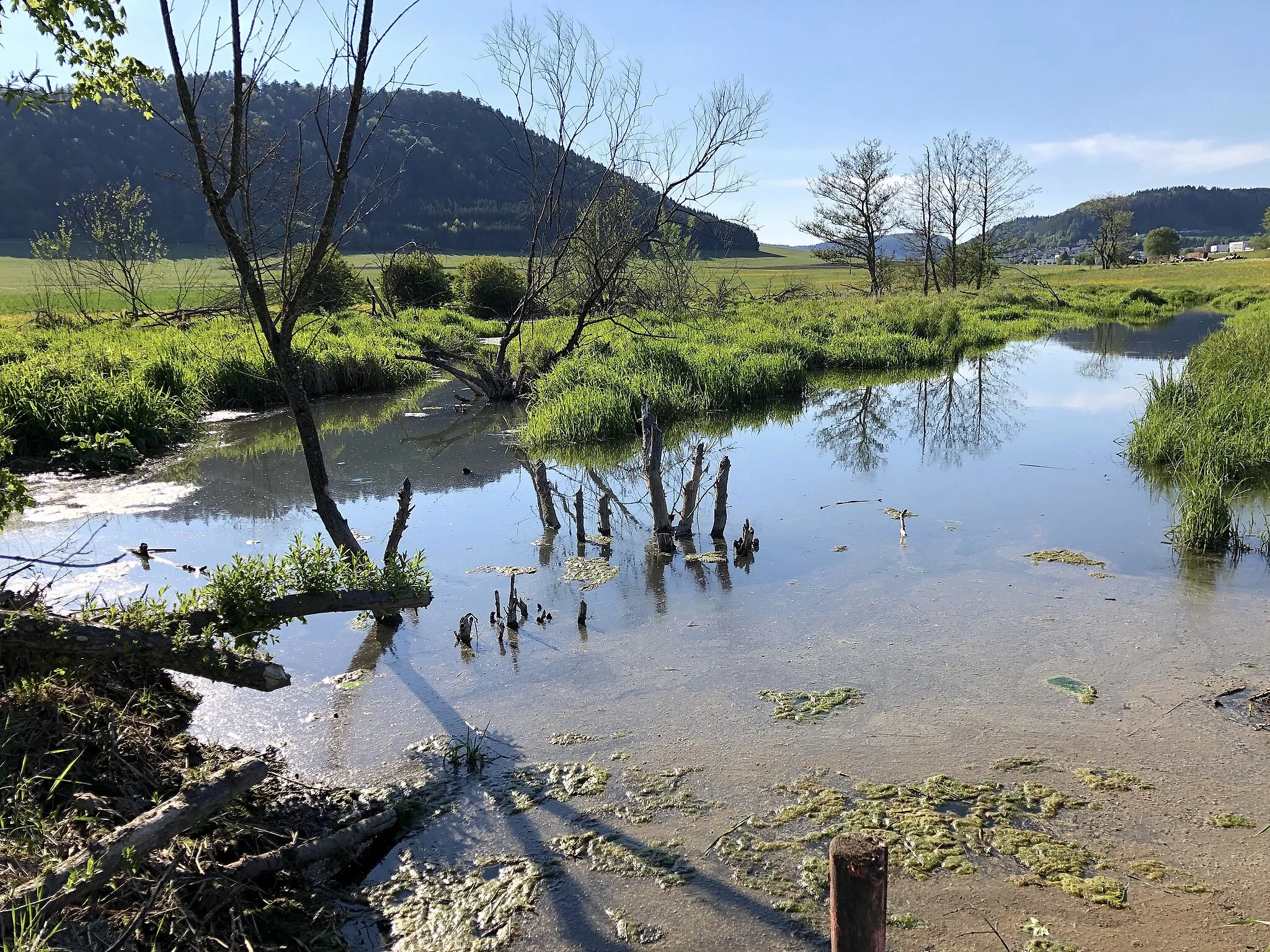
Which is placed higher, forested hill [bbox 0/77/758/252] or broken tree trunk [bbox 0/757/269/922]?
forested hill [bbox 0/77/758/252]

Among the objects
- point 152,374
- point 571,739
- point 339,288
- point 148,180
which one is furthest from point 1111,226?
point 148,180

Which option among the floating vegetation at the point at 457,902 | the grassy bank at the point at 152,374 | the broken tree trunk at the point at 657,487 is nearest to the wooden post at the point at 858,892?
the floating vegetation at the point at 457,902

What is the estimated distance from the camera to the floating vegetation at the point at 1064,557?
6.70 meters

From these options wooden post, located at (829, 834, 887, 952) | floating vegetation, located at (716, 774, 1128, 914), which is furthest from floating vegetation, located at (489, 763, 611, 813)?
wooden post, located at (829, 834, 887, 952)

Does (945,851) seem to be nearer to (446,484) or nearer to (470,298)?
(446,484)

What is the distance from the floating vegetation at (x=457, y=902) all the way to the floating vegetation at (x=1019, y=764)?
6.92 ft

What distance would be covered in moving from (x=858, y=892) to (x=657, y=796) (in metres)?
1.91

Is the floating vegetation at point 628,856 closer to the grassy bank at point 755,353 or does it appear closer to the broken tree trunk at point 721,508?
the broken tree trunk at point 721,508

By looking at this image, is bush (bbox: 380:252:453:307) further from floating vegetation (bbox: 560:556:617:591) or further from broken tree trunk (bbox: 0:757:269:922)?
broken tree trunk (bbox: 0:757:269:922)

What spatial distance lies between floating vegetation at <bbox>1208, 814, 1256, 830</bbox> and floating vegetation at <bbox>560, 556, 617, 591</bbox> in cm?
404

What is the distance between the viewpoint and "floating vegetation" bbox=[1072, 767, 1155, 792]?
147 inches

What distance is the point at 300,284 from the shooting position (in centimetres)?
486

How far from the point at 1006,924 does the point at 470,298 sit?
89.2 ft

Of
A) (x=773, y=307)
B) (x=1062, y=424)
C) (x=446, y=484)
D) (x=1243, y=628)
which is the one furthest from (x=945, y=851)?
(x=773, y=307)
